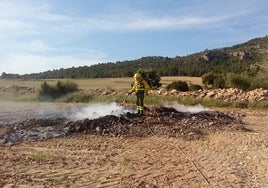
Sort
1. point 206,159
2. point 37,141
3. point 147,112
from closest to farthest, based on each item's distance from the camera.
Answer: point 206,159, point 37,141, point 147,112

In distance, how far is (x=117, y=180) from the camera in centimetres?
1061

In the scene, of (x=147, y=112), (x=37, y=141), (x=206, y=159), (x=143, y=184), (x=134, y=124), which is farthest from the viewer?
(x=147, y=112)

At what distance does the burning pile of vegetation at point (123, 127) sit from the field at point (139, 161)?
0.30 meters

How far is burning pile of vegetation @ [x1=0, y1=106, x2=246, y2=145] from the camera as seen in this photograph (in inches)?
655

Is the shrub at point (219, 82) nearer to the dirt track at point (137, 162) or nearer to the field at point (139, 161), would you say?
the field at point (139, 161)

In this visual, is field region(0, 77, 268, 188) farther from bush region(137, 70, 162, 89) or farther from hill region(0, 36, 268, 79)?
hill region(0, 36, 268, 79)

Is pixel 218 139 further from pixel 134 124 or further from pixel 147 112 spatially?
pixel 147 112

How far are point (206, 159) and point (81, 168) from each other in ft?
11.6

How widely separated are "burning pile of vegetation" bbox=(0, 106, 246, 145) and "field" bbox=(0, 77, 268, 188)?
0.98 ft

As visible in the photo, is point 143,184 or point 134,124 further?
point 134,124

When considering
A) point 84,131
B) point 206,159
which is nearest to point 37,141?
Result: point 84,131

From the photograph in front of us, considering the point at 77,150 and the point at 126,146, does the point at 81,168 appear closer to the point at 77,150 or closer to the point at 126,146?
the point at 77,150

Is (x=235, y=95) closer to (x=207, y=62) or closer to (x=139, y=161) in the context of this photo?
(x=139, y=161)

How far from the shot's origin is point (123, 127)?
17.5 metres
